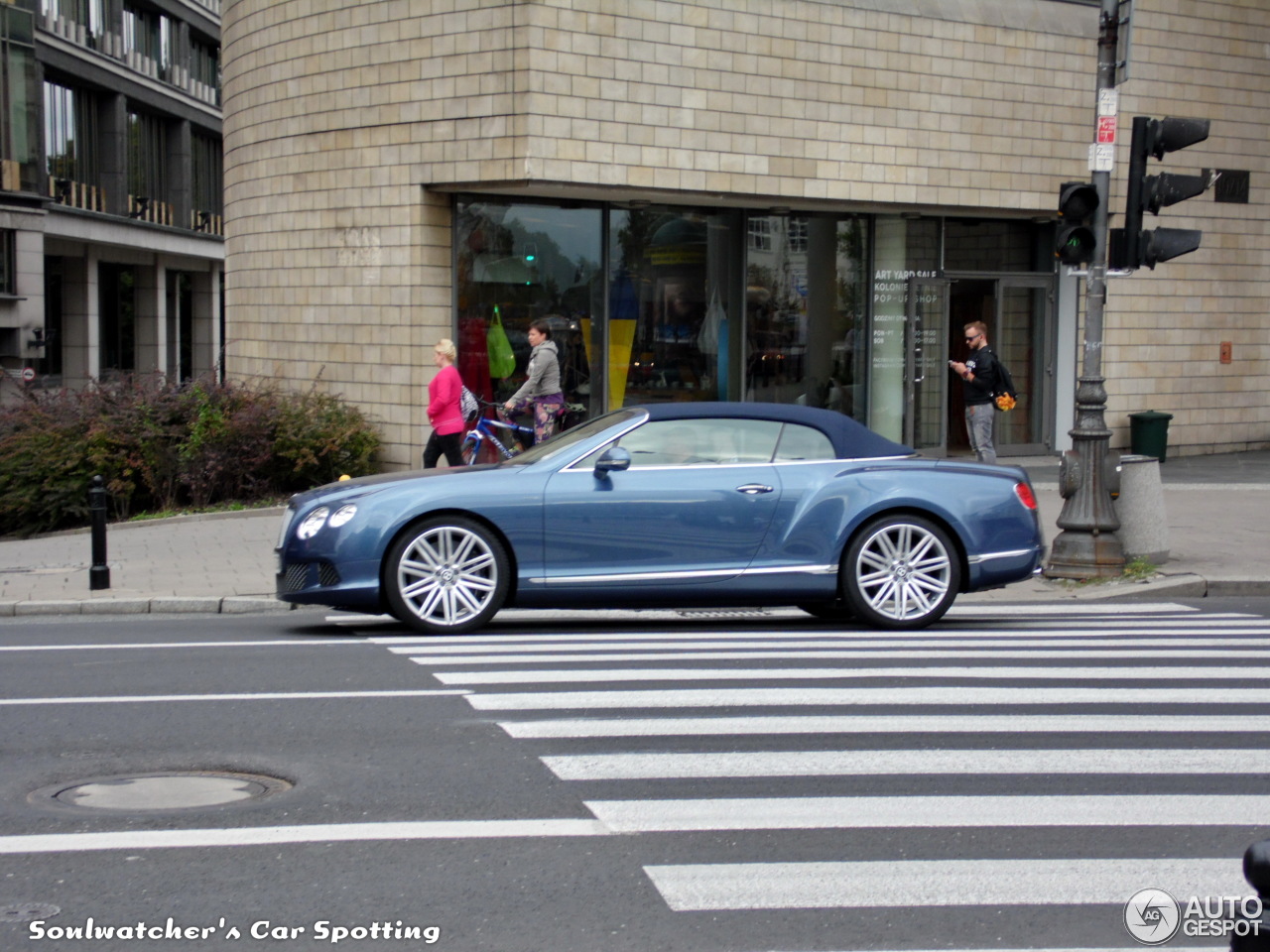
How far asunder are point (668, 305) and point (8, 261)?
2770 cm

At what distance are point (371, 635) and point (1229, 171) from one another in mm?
17780

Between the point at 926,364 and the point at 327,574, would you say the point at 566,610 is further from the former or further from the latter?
the point at 926,364

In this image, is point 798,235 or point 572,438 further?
point 798,235

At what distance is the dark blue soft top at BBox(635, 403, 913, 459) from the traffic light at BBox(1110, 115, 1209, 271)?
11.5 feet

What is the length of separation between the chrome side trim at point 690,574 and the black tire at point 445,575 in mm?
302

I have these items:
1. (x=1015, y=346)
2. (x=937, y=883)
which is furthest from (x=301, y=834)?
(x=1015, y=346)

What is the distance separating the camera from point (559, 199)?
744 inches

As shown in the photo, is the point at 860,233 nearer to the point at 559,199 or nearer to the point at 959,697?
the point at 559,199

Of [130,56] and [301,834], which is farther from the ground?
[130,56]

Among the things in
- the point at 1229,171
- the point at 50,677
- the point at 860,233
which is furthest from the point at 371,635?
the point at 1229,171

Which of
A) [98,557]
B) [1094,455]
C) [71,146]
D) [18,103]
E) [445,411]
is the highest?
[18,103]

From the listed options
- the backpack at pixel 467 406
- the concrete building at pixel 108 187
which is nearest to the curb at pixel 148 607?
the backpack at pixel 467 406

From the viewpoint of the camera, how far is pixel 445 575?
9695 mm

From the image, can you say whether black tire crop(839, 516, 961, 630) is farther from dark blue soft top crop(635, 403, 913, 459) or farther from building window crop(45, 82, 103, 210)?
building window crop(45, 82, 103, 210)
